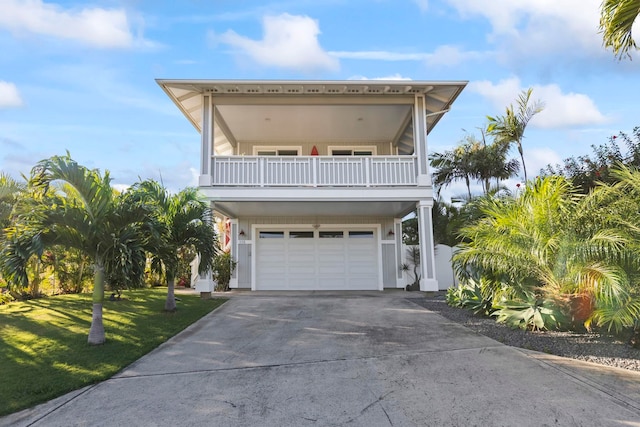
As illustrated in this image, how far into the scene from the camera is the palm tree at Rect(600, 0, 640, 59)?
15.3 feet

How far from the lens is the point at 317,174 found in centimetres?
1118

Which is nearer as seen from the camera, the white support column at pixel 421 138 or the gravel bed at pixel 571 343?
the gravel bed at pixel 571 343

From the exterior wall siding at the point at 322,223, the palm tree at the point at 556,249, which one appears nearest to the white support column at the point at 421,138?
the exterior wall siding at the point at 322,223

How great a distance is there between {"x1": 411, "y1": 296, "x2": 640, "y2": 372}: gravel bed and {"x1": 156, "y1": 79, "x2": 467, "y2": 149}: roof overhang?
23.3 feet

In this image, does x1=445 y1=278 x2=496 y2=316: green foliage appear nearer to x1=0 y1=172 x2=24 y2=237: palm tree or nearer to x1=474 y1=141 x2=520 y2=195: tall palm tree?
x1=474 y1=141 x2=520 y2=195: tall palm tree

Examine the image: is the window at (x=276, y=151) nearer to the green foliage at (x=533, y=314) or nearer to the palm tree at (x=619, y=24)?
the green foliage at (x=533, y=314)

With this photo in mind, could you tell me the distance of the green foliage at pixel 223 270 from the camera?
40.6 ft

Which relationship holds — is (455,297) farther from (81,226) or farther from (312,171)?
(81,226)

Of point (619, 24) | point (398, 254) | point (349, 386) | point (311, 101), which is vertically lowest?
point (349, 386)

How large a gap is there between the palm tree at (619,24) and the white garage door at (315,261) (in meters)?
9.51

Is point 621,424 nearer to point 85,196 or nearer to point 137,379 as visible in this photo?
point 137,379

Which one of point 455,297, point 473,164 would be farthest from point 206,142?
point 473,164

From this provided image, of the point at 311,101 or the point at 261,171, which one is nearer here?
the point at 261,171

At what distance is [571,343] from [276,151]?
37.8 ft
